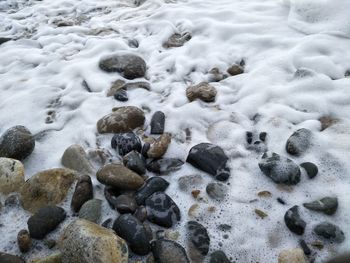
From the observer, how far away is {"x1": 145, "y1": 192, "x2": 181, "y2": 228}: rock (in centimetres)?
204

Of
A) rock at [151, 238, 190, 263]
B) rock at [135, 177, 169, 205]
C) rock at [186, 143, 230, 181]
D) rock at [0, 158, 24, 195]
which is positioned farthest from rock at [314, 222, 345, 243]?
rock at [0, 158, 24, 195]

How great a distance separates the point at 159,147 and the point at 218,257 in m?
0.87

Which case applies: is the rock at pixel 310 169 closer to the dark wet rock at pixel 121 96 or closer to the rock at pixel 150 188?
the rock at pixel 150 188

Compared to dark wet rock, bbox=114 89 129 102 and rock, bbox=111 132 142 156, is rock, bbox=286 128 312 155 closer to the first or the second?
rock, bbox=111 132 142 156

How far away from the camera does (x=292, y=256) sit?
1806mm

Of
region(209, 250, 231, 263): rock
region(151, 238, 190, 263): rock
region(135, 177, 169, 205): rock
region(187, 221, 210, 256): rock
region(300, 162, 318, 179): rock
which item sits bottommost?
region(209, 250, 231, 263): rock

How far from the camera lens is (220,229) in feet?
6.57

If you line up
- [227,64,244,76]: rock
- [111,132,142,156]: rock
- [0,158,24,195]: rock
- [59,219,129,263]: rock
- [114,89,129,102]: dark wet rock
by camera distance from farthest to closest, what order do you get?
[227,64,244,76]: rock
[114,89,129,102]: dark wet rock
[111,132,142,156]: rock
[0,158,24,195]: rock
[59,219,129,263]: rock

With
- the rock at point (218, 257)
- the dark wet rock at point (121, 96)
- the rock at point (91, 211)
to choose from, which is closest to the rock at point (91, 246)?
the rock at point (91, 211)

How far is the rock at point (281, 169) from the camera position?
7.11ft

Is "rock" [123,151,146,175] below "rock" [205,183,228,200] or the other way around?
the other way around

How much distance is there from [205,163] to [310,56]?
5.03ft

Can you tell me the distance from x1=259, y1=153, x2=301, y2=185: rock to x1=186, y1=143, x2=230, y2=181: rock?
236 millimetres

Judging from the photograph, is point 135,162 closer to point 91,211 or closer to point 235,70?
point 91,211
